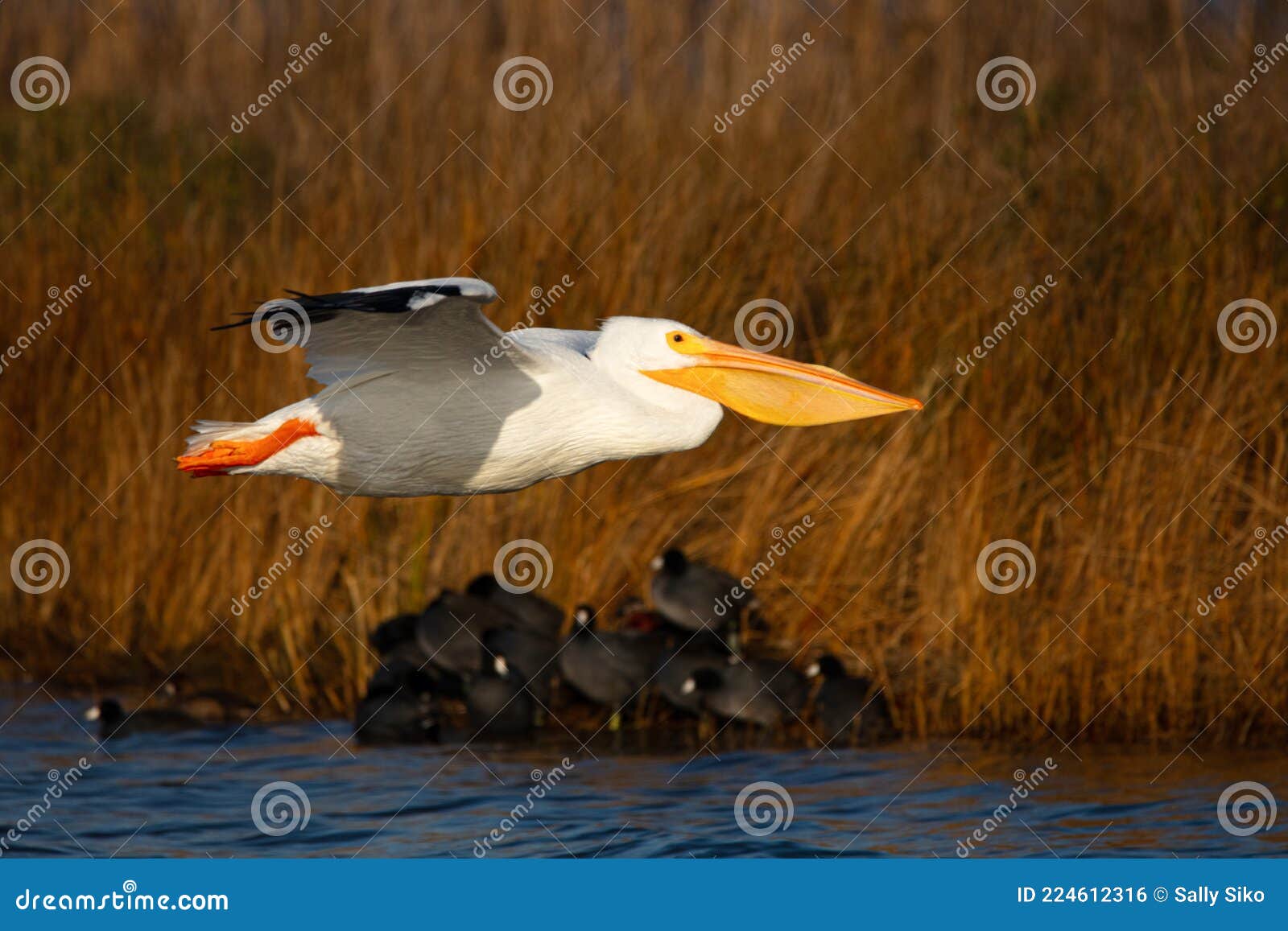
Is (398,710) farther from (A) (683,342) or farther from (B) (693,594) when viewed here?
(A) (683,342)

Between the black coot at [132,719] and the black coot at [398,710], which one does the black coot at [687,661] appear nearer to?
the black coot at [398,710]

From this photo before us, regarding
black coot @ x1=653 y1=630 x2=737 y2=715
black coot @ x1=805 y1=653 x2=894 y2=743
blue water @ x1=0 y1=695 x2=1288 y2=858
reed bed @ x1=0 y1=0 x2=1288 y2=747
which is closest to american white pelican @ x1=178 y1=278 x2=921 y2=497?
blue water @ x1=0 y1=695 x2=1288 y2=858

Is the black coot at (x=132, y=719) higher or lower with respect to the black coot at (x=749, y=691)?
lower

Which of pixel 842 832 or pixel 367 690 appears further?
pixel 367 690

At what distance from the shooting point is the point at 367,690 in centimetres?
1054

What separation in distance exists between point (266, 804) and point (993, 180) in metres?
6.23

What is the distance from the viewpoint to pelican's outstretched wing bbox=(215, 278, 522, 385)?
20.7ft

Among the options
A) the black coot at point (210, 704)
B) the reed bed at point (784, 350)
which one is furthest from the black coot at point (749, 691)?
the black coot at point (210, 704)

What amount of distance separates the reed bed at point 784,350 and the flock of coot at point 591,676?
0.33 meters

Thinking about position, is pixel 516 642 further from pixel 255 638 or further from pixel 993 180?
pixel 993 180

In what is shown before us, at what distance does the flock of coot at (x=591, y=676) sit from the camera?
10.4m

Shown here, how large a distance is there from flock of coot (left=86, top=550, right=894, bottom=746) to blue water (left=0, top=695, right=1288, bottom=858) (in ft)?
0.66

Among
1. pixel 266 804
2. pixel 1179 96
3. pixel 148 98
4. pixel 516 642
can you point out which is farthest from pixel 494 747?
pixel 148 98

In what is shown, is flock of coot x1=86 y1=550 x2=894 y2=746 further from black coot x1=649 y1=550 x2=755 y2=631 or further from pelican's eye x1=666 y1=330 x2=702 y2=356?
pelican's eye x1=666 y1=330 x2=702 y2=356
